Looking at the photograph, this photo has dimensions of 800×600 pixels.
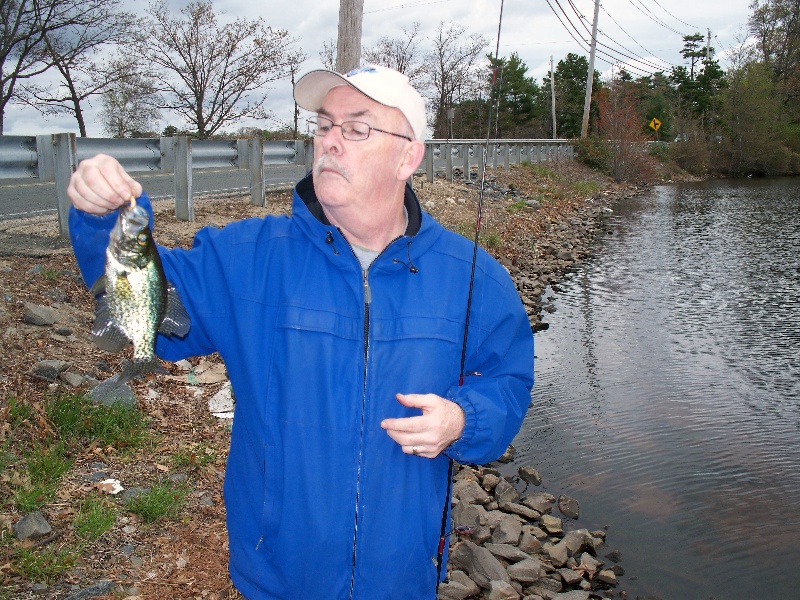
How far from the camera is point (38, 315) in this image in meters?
5.48

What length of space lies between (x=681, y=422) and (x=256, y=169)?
643 cm

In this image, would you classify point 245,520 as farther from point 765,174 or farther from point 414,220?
point 765,174

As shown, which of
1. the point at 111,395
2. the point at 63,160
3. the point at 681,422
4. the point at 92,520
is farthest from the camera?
the point at 681,422

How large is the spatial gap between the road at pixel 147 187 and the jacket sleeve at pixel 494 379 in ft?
19.1

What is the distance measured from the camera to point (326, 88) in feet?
8.41

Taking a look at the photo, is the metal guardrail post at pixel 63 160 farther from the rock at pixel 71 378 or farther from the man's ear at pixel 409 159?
the man's ear at pixel 409 159

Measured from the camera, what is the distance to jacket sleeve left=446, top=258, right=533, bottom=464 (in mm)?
2359

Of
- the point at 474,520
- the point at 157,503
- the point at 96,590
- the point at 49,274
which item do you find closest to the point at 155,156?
the point at 49,274

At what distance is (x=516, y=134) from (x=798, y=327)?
67.1 metres

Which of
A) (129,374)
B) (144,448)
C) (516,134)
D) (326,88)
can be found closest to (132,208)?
(129,374)

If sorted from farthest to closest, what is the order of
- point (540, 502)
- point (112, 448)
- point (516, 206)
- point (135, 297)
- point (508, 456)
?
1. point (516, 206)
2. point (508, 456)
3. point (540, 502)
4. point (112, 448)
5. point (135, 297)

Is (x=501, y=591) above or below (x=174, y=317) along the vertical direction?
below

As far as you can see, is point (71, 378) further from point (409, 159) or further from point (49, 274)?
point (409, 159)

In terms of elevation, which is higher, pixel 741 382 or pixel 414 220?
pixel 414 220
